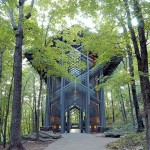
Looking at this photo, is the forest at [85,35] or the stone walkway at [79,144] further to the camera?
the stone walkway at [79,144]

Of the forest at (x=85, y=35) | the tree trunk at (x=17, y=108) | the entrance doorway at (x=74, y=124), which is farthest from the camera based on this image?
the entrance doorway at (x=74, y=124)

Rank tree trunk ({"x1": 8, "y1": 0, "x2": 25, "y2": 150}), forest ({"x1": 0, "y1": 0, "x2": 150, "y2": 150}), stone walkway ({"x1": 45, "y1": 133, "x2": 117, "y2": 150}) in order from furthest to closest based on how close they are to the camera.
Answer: stone walkway ({"x1": 45, "y1": 133, "x2": 117, "y2": 150}) → tree trunk ({"x1": 8, "y1": 0, "x2": 25, "y2": 150}) → forest ({"x1": 0, "y1": 0, "x2": 150, "y2": 150})

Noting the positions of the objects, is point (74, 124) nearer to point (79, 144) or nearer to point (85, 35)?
point (79, 144)

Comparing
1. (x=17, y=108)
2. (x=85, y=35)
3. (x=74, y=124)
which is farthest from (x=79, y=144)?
(x=74, y=124)

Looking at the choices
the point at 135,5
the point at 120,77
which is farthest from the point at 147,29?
the point at 120,77

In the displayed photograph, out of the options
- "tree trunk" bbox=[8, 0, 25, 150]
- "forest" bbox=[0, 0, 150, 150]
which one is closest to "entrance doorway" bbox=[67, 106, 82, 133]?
"forest" bbox=[0, 0, 150, 150]

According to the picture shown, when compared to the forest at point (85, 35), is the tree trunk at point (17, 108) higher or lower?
lower

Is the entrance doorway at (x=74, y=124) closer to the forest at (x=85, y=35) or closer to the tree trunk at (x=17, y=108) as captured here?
the forest at (x=85, y=35)

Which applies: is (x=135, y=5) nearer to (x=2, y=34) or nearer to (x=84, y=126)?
(x=2, y=34)

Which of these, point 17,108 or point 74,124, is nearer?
point 17,108

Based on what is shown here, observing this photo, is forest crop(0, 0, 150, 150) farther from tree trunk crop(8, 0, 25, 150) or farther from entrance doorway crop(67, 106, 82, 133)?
entrance doorway crop(67, 106, 82, 133)

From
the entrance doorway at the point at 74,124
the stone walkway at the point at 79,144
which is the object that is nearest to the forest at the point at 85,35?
the stone walkway at the point at 79,144

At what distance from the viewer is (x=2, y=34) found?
8844 mm

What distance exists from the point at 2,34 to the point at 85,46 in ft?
10.4
